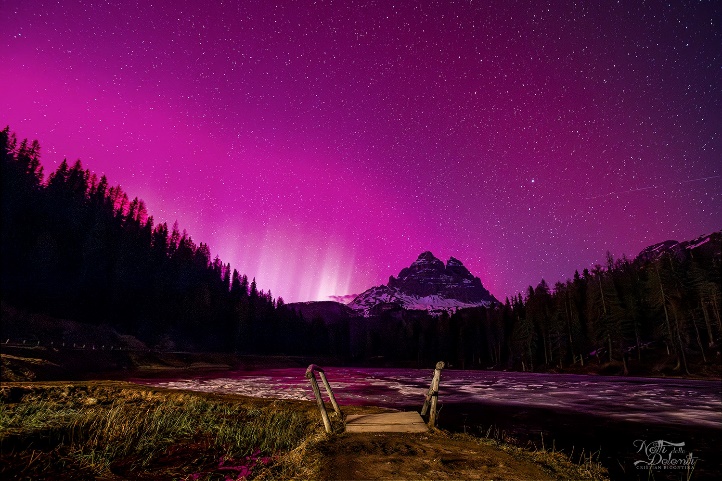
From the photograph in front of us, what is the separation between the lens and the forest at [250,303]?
6931 centimetres

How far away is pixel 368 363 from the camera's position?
482 ft

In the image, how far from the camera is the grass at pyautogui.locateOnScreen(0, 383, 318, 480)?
7.93 m

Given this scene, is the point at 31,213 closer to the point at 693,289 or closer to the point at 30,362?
the point at 30,362

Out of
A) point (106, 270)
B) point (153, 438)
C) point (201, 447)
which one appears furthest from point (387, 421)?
point (106, 270)

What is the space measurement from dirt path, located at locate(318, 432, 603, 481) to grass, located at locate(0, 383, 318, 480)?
2301mm

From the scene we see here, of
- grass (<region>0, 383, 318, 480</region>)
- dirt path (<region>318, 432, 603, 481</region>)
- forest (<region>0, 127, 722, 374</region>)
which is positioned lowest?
grass (<region>0, 383, 318, 480</region>)

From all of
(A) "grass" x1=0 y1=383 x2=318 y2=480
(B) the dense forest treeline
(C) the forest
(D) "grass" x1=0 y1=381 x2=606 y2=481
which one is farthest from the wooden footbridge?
(B) the dense forest treeline

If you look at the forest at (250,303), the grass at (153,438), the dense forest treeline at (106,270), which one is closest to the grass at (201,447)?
the grass at (153,438)

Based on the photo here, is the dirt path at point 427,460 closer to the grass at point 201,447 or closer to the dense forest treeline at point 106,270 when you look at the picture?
the grass at point 201,447

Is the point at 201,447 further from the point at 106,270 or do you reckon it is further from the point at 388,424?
the point at 106,270

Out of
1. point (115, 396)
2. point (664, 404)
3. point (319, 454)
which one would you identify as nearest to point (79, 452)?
point (319, 454)

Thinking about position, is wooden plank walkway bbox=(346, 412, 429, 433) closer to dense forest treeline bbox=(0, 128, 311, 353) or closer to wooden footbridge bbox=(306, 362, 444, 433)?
wooden footbridge bbox=(306, 362, 444, 433)

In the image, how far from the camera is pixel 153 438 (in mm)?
9945

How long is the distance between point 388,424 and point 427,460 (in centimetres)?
293
